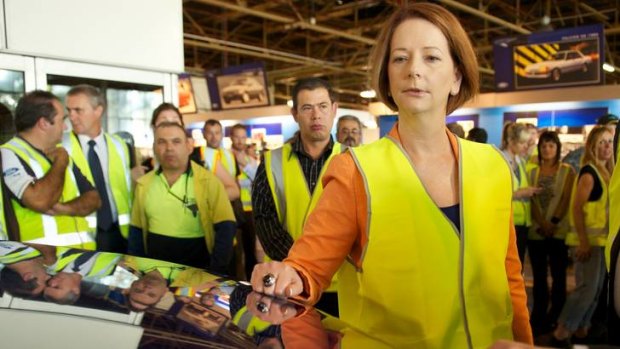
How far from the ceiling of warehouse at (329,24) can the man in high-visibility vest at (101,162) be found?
7.18 meters

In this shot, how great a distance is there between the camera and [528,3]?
1238 cm

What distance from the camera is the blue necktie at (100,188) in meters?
3.03

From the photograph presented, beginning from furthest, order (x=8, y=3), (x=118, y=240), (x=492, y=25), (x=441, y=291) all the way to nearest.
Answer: (x=492, y=25) → (x=118, y=240) → (x=8, y=3) → (x=441, y=291)

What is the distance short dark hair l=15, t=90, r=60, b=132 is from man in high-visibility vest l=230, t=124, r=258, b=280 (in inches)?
108

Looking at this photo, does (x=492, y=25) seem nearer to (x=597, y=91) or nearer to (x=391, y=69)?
(x=597, y=91)

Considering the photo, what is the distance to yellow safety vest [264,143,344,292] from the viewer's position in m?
2.45

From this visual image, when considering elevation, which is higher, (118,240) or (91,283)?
(91,283)

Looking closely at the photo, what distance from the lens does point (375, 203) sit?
110 centimetres

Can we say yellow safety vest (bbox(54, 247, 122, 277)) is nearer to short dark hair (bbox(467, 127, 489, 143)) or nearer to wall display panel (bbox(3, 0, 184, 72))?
wall display panel (bbox(3, 0, 184, 72))

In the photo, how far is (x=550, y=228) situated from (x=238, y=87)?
331 inches

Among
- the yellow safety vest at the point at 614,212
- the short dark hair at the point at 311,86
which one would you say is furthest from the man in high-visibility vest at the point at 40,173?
the yellow safety vest at the point at 614,212

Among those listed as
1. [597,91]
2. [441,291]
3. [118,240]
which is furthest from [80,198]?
[597,91]

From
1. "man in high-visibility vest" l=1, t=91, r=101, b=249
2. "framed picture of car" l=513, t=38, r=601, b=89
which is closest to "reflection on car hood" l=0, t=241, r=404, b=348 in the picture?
"man in high-visibility vest" l=1, t=91, r=101, b=249

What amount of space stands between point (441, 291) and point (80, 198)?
2.37 meters
